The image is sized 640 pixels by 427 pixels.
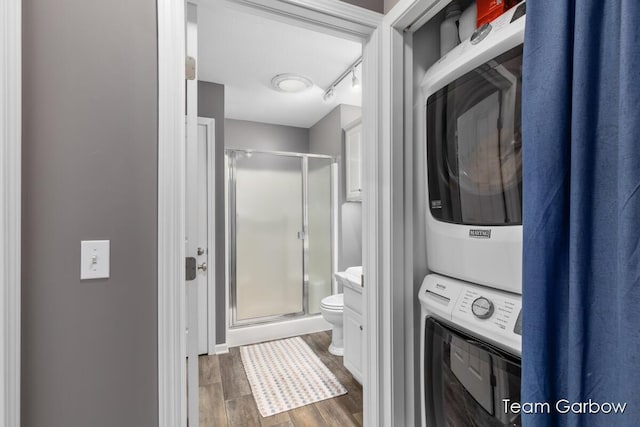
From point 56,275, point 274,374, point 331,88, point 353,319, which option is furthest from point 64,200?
point 331,88

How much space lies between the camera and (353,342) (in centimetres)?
205

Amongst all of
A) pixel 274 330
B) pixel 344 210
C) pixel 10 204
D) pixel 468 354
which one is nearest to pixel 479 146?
pixel 468 354

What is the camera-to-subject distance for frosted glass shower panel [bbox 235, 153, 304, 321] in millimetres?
3070

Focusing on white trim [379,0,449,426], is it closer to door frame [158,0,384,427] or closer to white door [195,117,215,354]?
→ door frame [158,0,384,427]

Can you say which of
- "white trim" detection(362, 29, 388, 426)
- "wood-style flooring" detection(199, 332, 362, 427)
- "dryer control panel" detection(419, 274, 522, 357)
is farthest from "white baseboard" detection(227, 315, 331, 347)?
"dryer control panel" detection(419, 274, 522, 357)

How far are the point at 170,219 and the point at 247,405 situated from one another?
5.11 feet

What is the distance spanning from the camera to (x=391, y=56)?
1.22 meters

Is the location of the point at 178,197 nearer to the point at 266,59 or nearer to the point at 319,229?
the point at 266,59

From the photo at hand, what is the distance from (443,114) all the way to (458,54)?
20cm

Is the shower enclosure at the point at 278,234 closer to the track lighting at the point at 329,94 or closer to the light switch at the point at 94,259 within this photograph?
the track lighting at the point at 329,94

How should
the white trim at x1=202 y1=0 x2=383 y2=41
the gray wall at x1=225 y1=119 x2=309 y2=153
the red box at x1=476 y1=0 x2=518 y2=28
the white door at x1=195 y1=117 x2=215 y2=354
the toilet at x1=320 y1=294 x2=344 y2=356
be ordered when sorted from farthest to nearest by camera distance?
1. the gray wall at x1=225 y1=119 x2=309 y2=153
2. the white door at x1=195 y1=117 x2=215 y2=354
3. the toilet at x1=320 y1=294 x2=344 y2=356
4. the white trim at x1=202 y1=0 x2=383 y2=41
5. the red box at x1=476 y1=0 x2=518 y2=28

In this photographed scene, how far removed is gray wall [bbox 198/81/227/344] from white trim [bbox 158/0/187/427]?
186 centimetres

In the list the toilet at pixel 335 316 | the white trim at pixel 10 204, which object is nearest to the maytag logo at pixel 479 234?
the white trim at pixel 10 204

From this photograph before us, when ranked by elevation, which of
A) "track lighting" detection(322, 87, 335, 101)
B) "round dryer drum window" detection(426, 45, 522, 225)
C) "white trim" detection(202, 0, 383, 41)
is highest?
"track lighting" detection(322, 87, 335, 101)
